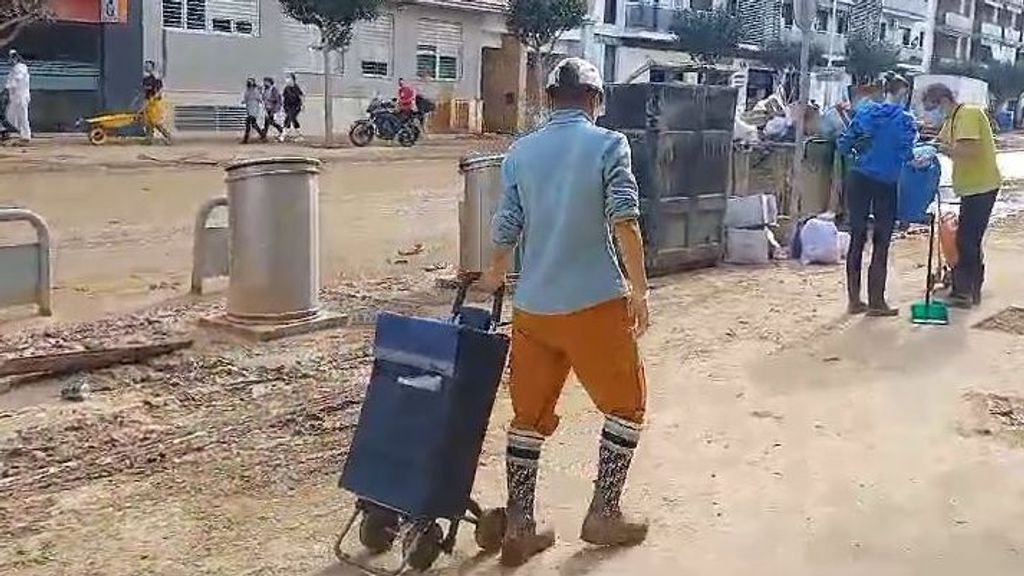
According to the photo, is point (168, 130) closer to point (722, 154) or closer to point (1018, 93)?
point (722, 154)

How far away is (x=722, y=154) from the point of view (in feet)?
37.9

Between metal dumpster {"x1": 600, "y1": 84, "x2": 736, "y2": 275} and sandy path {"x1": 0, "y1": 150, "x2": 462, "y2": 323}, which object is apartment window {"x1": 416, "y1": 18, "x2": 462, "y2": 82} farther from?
metal dumpster {"x1": 600, "y1": 84, "x2": 736, "y2": 275}

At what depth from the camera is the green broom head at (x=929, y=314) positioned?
916cm

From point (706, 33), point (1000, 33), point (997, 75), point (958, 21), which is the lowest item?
point (997, 75)

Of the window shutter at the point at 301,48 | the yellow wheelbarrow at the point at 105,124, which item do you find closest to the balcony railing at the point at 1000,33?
the window shutter at the point at 301,48

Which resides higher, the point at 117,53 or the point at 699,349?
the point at 117,53

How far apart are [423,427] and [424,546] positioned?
0.42m

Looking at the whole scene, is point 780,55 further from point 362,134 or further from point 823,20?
point 362,134

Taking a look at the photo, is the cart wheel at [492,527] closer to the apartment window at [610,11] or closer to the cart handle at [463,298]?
the cart handle at [463,298]

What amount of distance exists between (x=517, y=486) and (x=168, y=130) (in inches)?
1002

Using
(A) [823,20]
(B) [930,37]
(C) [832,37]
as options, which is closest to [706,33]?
(A) [823,20]

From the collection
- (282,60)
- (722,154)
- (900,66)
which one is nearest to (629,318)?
(722,154)

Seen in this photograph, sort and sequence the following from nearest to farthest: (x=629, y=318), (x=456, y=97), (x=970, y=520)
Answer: (x=629, y=318) < (x=970, y=520) < (x=456, y=97)

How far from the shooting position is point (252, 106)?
2958cm
